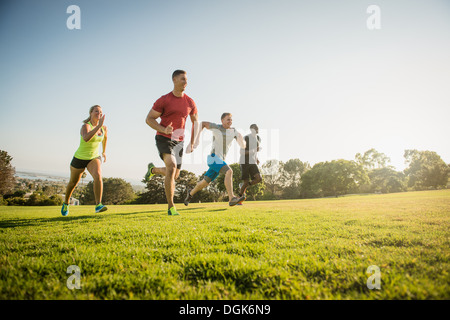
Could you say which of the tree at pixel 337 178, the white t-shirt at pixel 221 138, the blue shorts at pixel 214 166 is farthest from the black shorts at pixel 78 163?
the tree at pixel 337 178

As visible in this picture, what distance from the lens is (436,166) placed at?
169 feet

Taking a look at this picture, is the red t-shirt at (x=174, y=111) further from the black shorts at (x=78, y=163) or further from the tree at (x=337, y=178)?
the tree at (x=337, y=178)

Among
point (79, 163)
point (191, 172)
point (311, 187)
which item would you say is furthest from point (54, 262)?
point (311, 187)

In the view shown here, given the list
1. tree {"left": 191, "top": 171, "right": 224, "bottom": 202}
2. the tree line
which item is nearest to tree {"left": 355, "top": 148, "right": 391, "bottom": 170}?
the tree line

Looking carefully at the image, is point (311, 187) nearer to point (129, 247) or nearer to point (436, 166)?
point (436, 166)

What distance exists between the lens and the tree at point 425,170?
51.2 m

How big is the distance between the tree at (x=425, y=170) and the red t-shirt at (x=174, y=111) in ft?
236

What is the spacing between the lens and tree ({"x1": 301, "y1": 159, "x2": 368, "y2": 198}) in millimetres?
57562

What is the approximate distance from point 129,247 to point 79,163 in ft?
13.6

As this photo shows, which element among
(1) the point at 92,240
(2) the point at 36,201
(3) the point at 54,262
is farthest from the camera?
(2) the point at 36,201

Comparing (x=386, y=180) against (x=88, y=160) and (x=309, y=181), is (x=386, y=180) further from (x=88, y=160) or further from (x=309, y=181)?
(x=88, y=160)

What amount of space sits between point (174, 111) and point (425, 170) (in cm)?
7361

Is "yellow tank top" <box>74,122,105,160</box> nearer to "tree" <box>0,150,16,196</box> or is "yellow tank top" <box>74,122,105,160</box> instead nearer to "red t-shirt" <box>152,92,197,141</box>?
"red t-shirt" <box>152,92,197,141</box>

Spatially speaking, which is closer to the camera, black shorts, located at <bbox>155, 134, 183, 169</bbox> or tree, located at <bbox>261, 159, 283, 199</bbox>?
black shorts, located at <bbox>155, 134, 183, 169</bbox>
